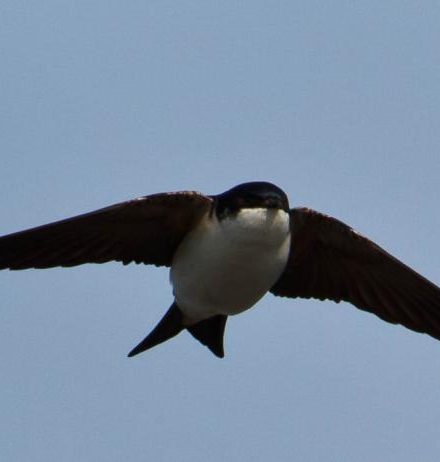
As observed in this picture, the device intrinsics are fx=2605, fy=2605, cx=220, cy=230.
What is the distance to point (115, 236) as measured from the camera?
15.7 metres

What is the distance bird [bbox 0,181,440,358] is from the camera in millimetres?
15305

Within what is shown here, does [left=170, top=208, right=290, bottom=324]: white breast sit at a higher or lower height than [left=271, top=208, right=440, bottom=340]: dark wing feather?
lower

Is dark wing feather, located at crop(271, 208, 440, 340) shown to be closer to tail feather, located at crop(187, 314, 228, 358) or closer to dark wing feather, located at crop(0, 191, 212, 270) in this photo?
tail feather, located at crop(187, 314, 228, 358)

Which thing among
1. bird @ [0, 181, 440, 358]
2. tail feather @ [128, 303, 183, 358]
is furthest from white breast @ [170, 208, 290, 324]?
tail feather @ [128, 303, 183, 358]

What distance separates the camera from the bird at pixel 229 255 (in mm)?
15305

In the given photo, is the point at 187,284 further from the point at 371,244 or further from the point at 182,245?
the point at 371,244

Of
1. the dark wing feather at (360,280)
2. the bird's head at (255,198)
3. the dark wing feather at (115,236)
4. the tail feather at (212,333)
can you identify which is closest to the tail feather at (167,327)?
the tail feather at (212,333)

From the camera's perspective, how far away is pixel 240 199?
15.2 m

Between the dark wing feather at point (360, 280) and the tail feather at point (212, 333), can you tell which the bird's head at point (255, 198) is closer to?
the dark wing feather at point (360, 280)

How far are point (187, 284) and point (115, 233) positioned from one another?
20.9 inches

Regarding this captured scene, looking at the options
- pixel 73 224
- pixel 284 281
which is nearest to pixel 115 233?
pixel 73 224

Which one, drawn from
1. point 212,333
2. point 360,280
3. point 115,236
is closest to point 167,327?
point 212,333

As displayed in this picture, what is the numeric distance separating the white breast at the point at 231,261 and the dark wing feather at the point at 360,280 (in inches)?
25.0

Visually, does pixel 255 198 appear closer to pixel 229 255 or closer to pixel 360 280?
pixel 229 255
